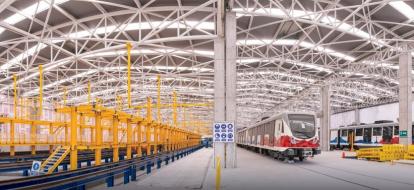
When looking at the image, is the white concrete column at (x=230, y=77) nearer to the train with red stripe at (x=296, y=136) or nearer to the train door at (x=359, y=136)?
the train with red stripe at (x=296, y=136)

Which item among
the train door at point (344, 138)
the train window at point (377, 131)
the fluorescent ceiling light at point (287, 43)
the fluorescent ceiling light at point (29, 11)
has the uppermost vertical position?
the fluorescent ceiling light at point (29, 11)

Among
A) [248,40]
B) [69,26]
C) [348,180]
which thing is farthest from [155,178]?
[248,40]

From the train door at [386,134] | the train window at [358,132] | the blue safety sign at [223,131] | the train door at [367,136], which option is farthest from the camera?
the train window at [358,132]

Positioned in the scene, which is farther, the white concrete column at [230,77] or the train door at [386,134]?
the train door at [386,134]

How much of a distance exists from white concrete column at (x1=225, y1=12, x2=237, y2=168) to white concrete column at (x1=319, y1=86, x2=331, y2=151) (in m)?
27.2

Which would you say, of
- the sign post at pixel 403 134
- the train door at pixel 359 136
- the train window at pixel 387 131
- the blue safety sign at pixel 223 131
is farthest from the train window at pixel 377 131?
the blue safety sign at pixel 223 131

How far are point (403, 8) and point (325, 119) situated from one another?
22.5 metres

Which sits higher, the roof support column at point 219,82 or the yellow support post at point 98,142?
the roof support column at point 219,82

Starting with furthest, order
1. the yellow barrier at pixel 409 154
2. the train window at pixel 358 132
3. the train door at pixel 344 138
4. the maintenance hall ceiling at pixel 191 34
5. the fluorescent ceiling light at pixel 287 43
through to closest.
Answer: the train door at pixel 344 138, the train window at pixel 358 132, the fluorescent ceiling light at pixel 287 43, the yellow barrier at pixel 409 154, the maintenance hall ceiling at pixel 191 34

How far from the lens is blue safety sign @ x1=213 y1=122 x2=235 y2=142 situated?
17656 mm

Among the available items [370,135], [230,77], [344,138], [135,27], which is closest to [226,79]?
[230,77]

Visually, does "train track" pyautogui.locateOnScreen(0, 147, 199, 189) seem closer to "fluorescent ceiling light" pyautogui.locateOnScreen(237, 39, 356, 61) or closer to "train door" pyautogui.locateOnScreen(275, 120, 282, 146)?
"train door" pyautogui.locateOnScreen(275, 120, 282, 146)

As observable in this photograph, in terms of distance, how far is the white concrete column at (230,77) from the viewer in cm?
2006

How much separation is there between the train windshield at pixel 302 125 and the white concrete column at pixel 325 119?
2179cm
